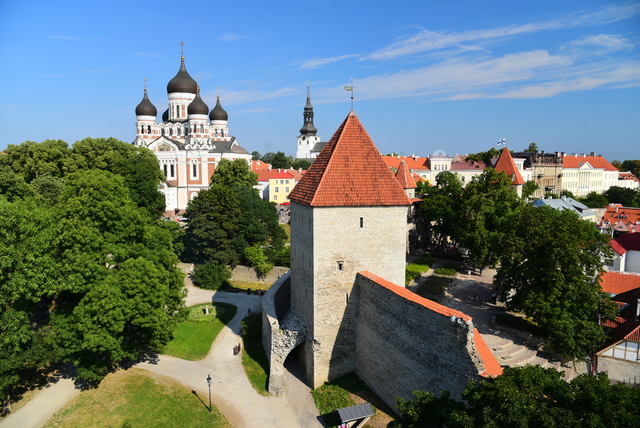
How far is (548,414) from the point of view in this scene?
9758 millimetres

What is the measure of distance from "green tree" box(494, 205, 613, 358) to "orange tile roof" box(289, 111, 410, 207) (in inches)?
323

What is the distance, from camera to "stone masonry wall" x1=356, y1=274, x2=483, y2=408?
13.9 metres

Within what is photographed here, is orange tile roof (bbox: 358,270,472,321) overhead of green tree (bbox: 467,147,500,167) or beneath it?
beneath

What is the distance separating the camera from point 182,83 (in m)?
67.4

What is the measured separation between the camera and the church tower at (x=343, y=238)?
19.1 m

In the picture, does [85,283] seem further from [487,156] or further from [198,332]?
[487,156]

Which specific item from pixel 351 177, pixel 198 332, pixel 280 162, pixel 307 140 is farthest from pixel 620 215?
pixel 307 140

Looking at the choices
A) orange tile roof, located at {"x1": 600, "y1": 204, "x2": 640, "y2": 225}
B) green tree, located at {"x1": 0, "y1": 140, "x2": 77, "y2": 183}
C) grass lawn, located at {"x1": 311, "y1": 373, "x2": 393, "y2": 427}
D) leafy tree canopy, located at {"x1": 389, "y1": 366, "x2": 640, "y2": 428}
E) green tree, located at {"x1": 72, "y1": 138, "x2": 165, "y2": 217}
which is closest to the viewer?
leafy tree canopy, located at {"x1": 389, "y1": 366, "x2": 640, "y2": 428}

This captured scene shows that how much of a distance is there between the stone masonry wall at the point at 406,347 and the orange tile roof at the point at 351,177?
350 centimetres

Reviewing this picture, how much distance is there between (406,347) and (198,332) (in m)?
15.2

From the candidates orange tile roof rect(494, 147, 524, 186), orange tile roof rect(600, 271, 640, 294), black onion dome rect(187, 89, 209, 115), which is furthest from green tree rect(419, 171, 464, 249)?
black onion dome rect(187, 89, 209, 115)

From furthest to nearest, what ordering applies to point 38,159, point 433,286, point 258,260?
point 38,159 < point 258,260 < point 433,286

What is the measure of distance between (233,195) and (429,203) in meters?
17.6

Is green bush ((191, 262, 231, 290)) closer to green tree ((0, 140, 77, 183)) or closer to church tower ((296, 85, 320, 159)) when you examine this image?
green tree ((0, 140, 77, 183))
